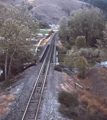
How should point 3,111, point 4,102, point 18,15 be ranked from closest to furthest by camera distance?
1. point 3,111
2. point 4,102
3. point 18,15

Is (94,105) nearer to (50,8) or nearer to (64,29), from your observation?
(64,29)

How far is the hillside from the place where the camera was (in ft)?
431

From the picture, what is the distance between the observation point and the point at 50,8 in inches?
5979

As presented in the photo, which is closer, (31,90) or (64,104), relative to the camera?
(64,104)

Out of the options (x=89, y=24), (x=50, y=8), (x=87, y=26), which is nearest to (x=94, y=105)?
(x=89, y=24)

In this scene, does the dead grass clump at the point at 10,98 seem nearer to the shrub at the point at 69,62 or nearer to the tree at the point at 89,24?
the shrub at the point at 69,62

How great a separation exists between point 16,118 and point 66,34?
147 ft

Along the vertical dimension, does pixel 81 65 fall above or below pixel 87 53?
below

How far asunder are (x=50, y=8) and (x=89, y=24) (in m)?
114

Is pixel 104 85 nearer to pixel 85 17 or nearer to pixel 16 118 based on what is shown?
pixel 16 118

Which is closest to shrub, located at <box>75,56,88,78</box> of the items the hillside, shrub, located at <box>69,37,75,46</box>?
shrub, located at <box>69,37,75,46</box>

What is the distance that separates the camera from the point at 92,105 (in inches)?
454

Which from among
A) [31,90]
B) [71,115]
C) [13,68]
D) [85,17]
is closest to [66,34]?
[85,17]

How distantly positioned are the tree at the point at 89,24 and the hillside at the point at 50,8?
245ft
